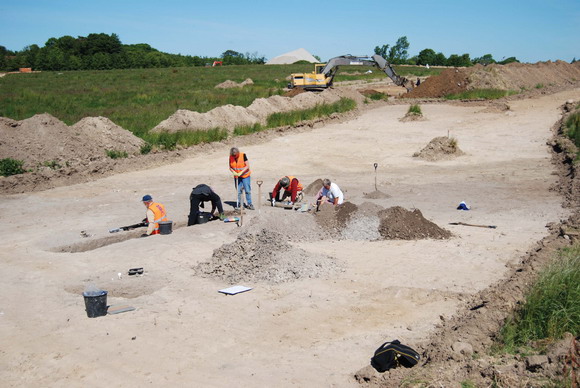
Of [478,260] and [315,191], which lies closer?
[478,260]

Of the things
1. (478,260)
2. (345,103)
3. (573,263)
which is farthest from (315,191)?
(345,103)

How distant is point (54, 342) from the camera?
826cm

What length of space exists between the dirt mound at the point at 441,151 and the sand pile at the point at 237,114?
919 centimetres

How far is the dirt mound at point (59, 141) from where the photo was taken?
20.6 metres

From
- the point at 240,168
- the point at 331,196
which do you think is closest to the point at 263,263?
the point at 331,196

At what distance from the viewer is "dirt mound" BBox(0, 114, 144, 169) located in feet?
67.5

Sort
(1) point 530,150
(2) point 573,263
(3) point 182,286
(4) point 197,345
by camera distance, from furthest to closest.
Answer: (1) point 530,150 < (3) point 182,286 < (2) point 573,263 < (4) point 197,345

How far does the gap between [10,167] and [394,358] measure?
1632cm

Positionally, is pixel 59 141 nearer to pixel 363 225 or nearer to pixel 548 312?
pixel 363 225

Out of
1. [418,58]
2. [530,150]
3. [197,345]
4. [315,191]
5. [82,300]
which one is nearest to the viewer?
[197,345]

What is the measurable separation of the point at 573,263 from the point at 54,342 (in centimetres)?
749

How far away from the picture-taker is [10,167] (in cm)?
1955

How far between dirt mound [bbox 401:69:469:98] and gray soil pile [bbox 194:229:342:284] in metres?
35.2

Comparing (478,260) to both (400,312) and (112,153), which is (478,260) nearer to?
(400,312)
